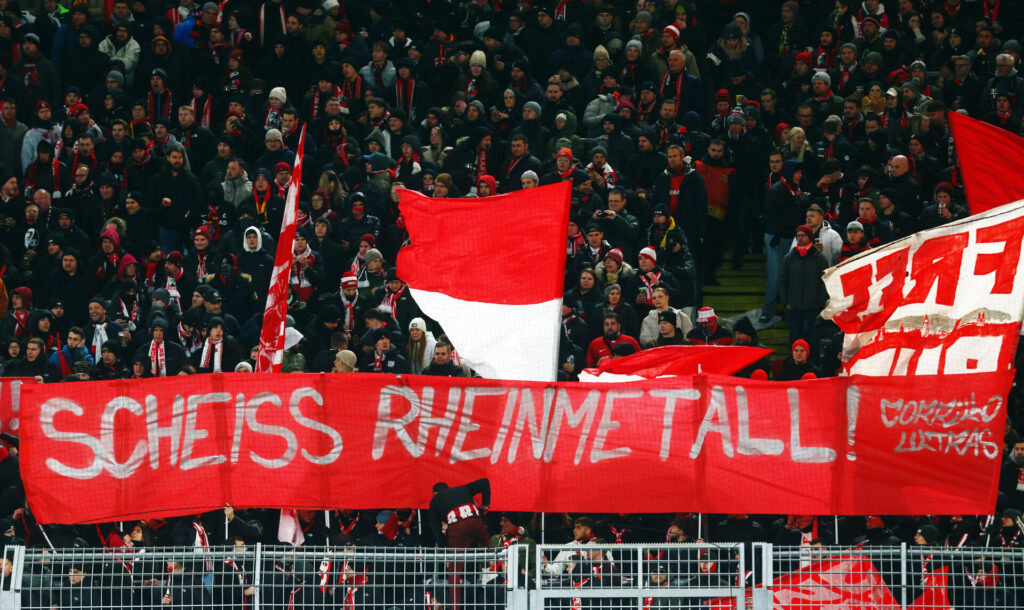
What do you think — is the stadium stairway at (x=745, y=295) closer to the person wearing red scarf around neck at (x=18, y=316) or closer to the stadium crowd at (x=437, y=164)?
the stadium crowd at (x=437, y=164)

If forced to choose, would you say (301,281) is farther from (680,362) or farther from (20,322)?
(680,362)

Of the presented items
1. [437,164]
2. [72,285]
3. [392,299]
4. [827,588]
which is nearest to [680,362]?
[392,299]

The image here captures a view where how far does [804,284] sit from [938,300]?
4196mm

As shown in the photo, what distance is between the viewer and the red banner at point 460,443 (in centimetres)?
1324

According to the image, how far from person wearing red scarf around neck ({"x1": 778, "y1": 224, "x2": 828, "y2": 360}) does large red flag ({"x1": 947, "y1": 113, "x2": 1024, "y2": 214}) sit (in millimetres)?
1814

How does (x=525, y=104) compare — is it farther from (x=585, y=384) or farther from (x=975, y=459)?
(x=975, y=459)

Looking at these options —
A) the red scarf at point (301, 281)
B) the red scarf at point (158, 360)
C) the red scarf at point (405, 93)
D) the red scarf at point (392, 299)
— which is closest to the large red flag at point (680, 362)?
the red scarf at point (392, 299)

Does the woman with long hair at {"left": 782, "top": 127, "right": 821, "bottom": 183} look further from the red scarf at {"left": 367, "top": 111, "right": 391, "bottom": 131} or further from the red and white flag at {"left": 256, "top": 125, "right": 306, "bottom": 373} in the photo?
the red and white flag at {"left": 256, "top": 125, "right": 306, "bottom": 373}

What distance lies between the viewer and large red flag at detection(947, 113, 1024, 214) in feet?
52.2

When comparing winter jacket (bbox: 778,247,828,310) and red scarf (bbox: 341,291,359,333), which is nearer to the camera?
winter jacket (bbox: 778,247,828,310)

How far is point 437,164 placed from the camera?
19812 millimetres

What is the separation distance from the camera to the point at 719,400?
13.4 meters

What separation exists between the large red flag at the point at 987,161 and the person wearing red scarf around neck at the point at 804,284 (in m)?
1.81

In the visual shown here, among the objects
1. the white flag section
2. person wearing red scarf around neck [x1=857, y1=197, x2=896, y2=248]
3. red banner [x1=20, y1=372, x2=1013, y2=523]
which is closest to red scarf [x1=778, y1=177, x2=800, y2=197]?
person wearing red scarf around neck [x1=857, y1=197, x2=896, y2=248]
